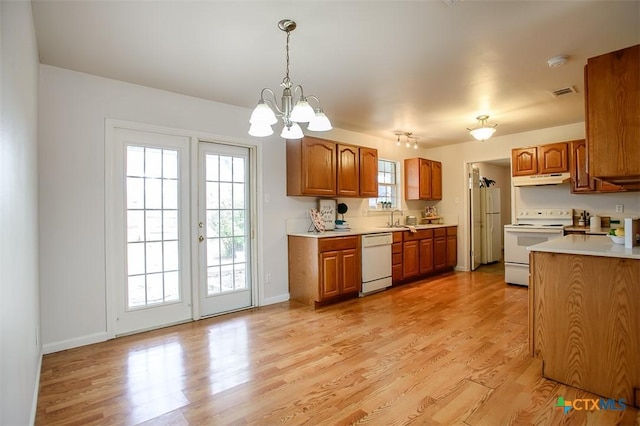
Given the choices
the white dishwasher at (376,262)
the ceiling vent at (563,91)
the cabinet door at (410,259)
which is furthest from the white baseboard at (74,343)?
the ceiling vent at (563,91)

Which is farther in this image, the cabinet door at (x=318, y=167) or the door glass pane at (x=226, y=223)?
the cabinet door at (x=318, y=167)

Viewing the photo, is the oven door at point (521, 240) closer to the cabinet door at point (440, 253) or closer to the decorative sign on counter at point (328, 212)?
the cabinet door at point (440, 253)

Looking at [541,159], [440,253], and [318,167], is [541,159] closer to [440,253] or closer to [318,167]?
[440,253]

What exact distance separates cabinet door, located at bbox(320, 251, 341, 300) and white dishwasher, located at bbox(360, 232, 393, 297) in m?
0.50

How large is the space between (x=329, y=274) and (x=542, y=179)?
354 centimetres

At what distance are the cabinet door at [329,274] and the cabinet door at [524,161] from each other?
10.8 feet

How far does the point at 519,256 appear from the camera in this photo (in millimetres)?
4871

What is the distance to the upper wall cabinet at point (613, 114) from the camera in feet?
6.50

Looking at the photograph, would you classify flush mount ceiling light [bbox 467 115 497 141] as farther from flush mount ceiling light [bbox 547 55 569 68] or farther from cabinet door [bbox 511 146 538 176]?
flush mount ceiling light [bbox 547 55 569 68]

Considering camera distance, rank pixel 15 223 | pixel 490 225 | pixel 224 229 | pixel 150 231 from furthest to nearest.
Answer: pixel 490 225 → pixel 224 229 → pixel 150 231 → pixel 15 223

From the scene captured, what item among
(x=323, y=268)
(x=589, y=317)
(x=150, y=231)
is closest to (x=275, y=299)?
(x=323, y=268)

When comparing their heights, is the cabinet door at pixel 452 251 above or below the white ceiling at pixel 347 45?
below

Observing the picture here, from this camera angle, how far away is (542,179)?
15.8 feet

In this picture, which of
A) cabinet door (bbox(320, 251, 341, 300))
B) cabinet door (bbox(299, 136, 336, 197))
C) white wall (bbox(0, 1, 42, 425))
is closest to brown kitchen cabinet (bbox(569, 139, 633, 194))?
cabinet door (bbox(299, 136, 336, 197))
